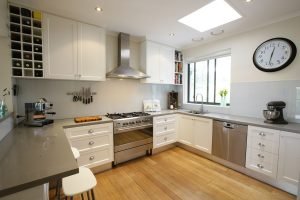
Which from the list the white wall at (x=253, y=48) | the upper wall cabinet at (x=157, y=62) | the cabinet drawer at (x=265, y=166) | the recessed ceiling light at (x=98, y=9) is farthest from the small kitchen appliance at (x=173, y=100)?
the recessed ceiling light at (x=98, y=9)

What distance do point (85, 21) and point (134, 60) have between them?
1.24 meters

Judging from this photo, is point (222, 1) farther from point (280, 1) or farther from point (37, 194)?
point (37, 194)

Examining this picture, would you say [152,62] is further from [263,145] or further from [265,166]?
[265,166]

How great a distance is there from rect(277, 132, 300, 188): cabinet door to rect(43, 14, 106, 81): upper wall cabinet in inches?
114

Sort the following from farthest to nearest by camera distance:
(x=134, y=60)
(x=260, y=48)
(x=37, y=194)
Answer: (x=134, y=60) < (x=260, y=48) < (x=37, y=194)

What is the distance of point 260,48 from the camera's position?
7.94 ft

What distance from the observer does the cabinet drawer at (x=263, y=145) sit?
A: 193cm

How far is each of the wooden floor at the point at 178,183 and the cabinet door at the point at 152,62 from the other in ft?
5.85

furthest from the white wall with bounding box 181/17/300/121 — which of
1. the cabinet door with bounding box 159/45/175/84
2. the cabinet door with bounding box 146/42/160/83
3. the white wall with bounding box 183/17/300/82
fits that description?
the cabinet door with bounding box 146/42/160/83

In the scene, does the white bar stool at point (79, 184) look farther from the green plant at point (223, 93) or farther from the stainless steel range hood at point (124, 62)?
the green plant at point (223, 93)

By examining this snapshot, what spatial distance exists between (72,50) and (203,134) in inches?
111

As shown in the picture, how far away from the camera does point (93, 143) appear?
2180 millimetres

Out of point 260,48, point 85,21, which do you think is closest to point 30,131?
point 85,21

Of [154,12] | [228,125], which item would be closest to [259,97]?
[228,125]
